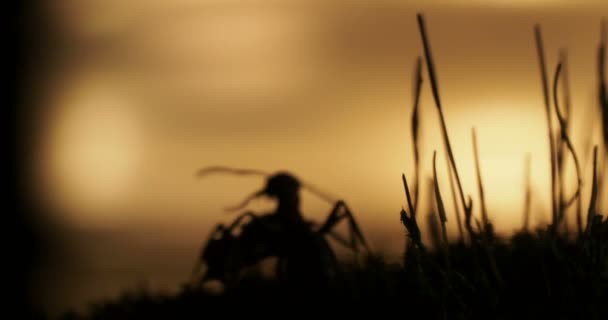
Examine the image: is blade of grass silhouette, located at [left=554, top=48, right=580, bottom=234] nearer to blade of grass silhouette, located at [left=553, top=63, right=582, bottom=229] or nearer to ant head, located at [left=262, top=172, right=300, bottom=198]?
blade of grass silhouette, located at [left=553, top=63, right=582, bottom=229]

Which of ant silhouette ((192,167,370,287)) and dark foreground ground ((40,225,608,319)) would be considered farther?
ant silhouette ((192,167,370,287))

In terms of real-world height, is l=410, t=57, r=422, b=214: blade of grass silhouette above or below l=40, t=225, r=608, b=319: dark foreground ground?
above

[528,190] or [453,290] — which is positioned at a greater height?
[528,190]

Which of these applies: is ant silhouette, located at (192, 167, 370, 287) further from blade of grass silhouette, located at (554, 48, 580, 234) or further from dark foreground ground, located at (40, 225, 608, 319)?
blade of grass silhouette, located at (554, 48, 580, 234)

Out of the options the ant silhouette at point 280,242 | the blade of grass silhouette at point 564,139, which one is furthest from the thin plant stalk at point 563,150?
the ant silhouette at point 280,242

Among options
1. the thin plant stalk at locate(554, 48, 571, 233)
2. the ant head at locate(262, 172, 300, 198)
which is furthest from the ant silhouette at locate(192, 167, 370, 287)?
the thin plant stalk at locate(554, 48, 571, 233)

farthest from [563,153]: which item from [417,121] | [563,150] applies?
[417,121]

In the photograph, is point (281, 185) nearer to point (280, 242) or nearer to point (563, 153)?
point (280, 242)
